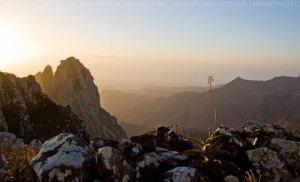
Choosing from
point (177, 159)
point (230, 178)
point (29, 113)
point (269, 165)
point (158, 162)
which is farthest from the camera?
point (29, 113)

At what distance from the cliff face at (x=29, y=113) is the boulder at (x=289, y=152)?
37212 millimetres

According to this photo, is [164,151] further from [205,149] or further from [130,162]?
[130,162]

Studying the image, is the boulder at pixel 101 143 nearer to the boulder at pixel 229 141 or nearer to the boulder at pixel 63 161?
the boulder at pixel 63 161

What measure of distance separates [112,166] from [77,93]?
136 metres

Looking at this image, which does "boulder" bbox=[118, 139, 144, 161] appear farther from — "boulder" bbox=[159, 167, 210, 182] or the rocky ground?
"boulder" bbox=[159, 167, 210, 182]

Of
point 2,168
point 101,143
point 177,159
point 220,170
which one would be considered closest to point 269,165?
point 220,170

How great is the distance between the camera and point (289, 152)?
47.8 feet

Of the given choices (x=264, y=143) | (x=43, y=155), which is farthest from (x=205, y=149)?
(x=43, y=155)


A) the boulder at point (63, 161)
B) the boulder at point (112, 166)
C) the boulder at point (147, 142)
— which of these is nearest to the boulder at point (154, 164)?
the boulder at point (112, 166)

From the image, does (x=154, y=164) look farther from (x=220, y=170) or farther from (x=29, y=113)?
(x=29, y=113)

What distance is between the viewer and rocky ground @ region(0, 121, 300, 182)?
12.2 metres

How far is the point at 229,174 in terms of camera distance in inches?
509

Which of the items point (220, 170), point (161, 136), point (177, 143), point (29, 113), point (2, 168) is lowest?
point (29, 113)

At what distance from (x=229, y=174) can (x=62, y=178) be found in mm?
5307
